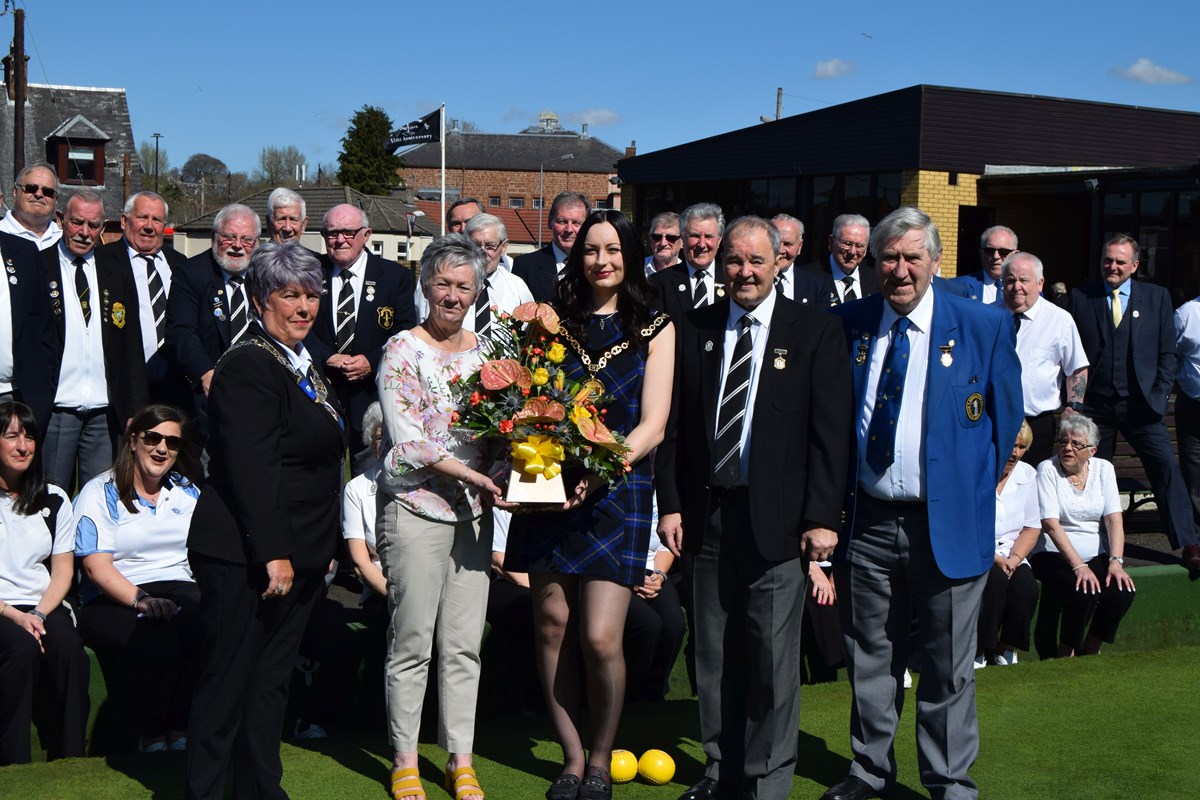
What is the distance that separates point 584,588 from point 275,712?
108 cm

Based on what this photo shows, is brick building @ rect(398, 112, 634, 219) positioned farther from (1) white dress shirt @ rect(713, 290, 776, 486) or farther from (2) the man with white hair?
(1) white dress shirt @ rect(713, 290, 776, 486)

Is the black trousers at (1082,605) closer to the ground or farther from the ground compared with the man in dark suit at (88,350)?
closer to the ground

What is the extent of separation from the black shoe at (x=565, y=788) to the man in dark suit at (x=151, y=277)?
342cm

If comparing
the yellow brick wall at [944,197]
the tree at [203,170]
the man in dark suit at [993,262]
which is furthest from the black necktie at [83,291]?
the tree at [203,170]

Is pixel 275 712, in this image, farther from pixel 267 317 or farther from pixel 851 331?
pixel 851 331

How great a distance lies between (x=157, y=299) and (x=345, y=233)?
1122mm

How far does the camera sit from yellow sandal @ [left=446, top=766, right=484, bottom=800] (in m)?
4.19

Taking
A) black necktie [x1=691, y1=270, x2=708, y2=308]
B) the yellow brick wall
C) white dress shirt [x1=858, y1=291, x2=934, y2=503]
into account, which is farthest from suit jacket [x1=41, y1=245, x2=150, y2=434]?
the yellow brick wall

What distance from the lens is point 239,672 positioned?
12.4 feet

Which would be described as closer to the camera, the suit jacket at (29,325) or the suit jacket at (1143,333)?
the suit jacket at (29,325)

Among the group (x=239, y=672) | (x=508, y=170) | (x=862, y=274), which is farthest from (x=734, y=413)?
(x=508, y=170)

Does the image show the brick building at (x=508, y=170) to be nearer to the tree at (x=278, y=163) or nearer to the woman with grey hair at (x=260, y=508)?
the tree at (x=278, y=163)

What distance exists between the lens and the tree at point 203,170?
96750 millimetres

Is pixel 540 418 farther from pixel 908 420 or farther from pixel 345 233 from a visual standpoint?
pixel 345 233
